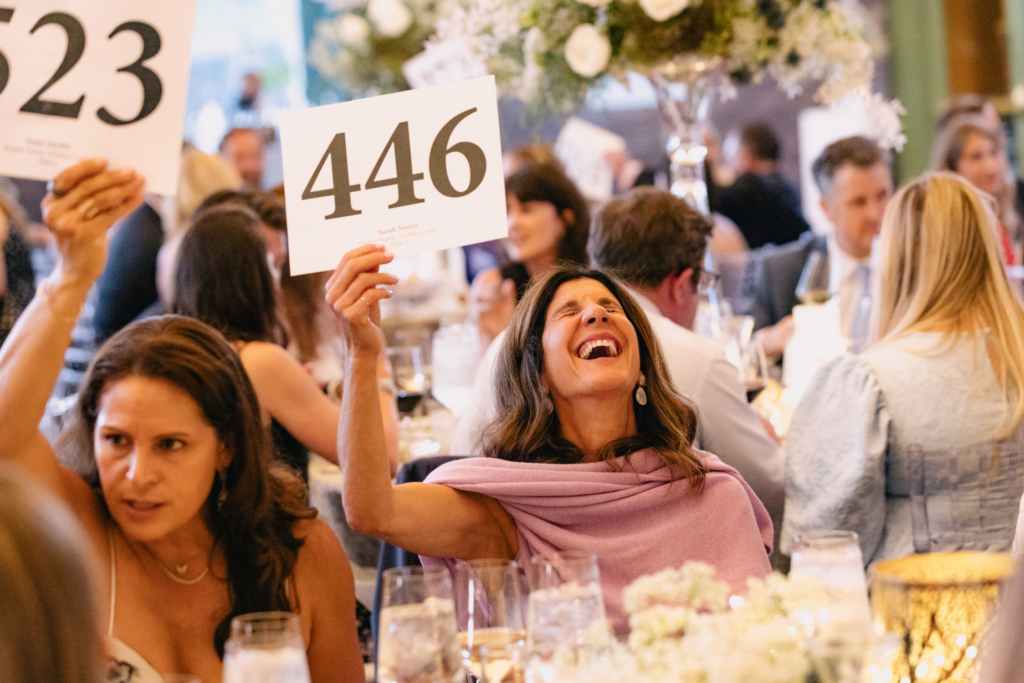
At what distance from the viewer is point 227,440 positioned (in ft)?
6.46

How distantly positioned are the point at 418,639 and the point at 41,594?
0.47 metres

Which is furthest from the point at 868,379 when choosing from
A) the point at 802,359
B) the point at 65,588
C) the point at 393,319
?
the point at 393,319

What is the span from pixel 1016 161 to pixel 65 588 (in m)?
7.25

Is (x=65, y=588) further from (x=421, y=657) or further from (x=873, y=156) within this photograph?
(x=873, y=156)

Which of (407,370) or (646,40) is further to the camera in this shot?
(646,40)

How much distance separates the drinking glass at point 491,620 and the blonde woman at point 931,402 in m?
1.33

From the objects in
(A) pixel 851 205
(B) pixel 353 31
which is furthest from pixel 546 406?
(B) pixel 353 31

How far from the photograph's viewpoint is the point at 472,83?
1.75 m

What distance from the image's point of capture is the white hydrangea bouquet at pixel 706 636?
3.49 feet

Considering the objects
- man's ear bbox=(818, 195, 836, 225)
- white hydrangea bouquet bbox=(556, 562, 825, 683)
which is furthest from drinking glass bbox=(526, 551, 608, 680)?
man's ear bbox=(818, 195, 836, 225)

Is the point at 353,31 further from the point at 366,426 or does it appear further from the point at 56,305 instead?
the point at 366,426

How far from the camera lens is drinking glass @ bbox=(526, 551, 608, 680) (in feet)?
4.05

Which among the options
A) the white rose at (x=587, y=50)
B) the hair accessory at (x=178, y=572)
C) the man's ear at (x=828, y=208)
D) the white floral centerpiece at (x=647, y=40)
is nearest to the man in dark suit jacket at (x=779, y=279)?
the man's ear at (x=828, y=208)

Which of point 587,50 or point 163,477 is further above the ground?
point 587,50
